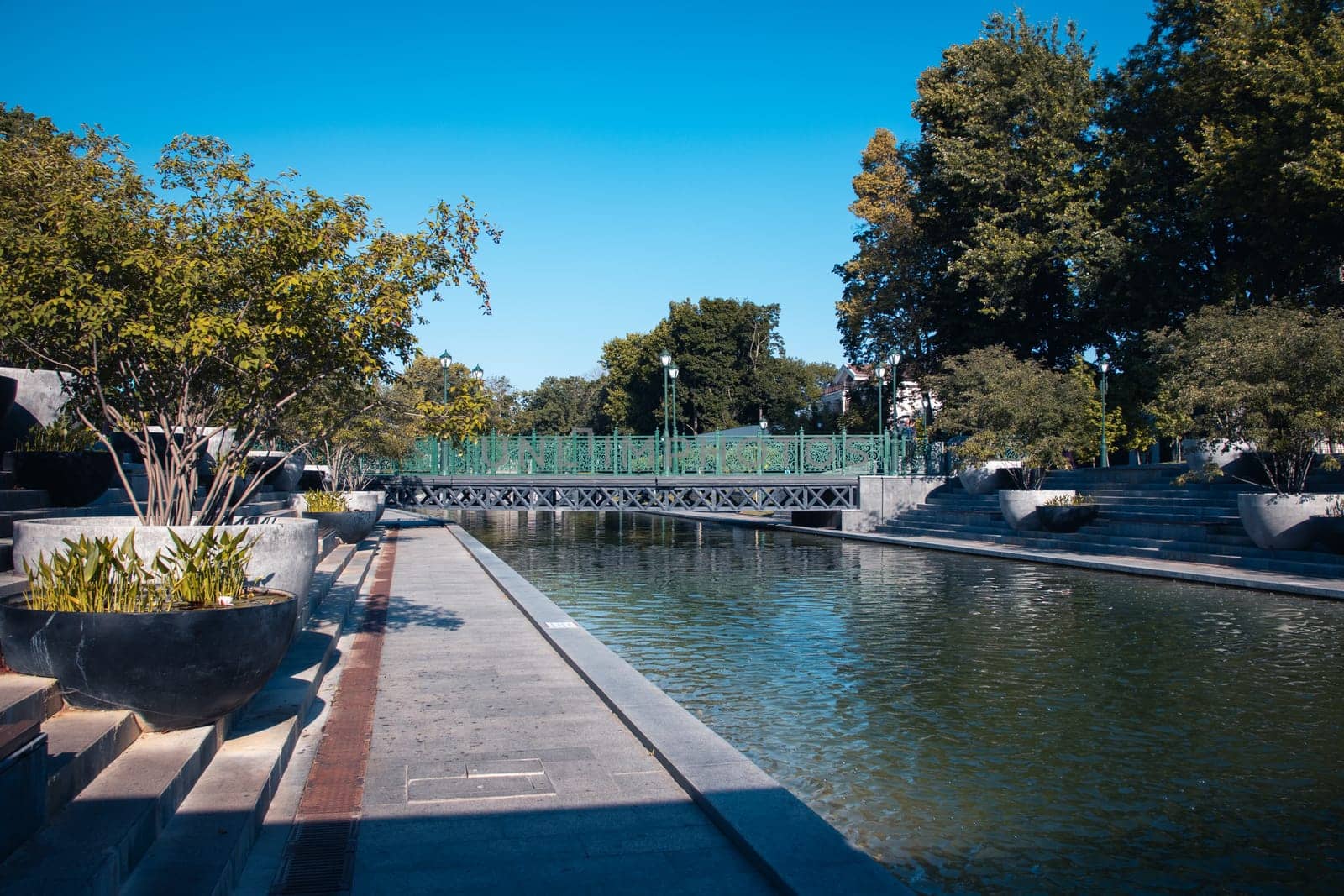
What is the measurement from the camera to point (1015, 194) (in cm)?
3253

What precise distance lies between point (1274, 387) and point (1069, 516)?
652 centimetres

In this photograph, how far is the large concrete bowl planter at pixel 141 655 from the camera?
4672 millimetres

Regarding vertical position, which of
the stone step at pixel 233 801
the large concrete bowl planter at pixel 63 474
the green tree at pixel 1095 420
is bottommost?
the stone step at pixel 233 801

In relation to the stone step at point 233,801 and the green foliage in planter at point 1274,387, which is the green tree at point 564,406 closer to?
the green foliage in planter at point 1274,387

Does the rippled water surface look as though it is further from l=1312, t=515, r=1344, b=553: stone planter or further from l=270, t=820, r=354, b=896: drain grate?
A: l=1312, t=515, r=1344, b=553: stone planter

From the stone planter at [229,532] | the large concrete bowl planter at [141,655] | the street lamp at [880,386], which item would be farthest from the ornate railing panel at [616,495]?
the large concrete bowl planter at [141,655]

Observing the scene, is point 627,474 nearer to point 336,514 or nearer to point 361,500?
point 361,500

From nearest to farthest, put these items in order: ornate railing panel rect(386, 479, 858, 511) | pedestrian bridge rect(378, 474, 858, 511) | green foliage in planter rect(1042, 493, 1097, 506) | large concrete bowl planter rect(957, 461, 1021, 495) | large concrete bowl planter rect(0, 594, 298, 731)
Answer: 1. large concrete bowl planter rect(0, 594, 298, 731)
2. green foliage in planter rect(1042, 493, 1097, 506)
3. pedestrian bridge rect(378, 474, 858, 511)
4. ornate railing panel rect(386, 479, 858, 511)
5. large concrete bowl planter rect(957, 461, 1021, 495)

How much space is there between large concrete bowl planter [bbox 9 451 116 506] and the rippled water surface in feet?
17.2

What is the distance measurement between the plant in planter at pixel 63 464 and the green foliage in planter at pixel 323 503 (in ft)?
31.4

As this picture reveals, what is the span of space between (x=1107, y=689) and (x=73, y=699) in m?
7.62

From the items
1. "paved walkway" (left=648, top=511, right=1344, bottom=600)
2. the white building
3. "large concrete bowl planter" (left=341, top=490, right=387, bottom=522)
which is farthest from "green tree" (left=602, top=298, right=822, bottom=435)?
"large concrete bowl planter" (left=341, top=490, right=387, bottom=522)

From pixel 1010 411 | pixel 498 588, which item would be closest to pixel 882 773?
pixel 498 588

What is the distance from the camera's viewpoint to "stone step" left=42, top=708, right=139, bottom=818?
392 centimetres
